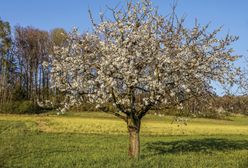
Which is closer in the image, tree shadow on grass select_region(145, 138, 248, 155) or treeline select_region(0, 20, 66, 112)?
tree shadow on grass select_region(145, 138, 248, 155)

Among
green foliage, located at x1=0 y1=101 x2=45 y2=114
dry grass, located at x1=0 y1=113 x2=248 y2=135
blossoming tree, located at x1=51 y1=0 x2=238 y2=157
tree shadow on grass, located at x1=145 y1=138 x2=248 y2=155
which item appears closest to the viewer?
A: blossoming tree, located at x1=51 y1=0 x2=238 y2=157

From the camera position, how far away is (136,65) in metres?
19.7

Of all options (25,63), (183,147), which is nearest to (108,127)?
(183,147)

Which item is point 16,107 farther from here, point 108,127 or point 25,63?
point 108,127

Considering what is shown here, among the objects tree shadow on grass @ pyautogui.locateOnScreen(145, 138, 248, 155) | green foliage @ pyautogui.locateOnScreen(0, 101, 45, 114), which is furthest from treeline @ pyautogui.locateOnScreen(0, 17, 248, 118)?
tree shadow on grass @ pyautogui.locateOnScreen(145, 138, 248, 155)

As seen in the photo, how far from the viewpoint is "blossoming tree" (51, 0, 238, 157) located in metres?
19.5

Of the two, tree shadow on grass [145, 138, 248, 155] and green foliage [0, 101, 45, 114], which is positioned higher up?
green foliage [0, 101, 45, 114]

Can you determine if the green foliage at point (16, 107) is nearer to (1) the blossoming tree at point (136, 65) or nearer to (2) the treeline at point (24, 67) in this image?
(2) the treeline at point (24, 67)

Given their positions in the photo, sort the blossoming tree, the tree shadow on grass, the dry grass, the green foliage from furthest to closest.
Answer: the green foliage → the dry grass → the tree shadow on grass → the blossoming tree

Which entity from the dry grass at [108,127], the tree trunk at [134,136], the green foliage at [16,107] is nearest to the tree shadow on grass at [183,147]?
the tree trunk at [134,136]

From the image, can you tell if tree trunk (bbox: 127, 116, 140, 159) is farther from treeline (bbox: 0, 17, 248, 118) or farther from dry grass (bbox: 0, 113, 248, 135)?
treeline (bbox: 0, 17, 248, 118)

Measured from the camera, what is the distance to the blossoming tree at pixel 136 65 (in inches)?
768

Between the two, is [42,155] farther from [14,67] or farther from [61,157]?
[14,67]

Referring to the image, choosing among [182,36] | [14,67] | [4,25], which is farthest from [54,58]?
[14,67]
